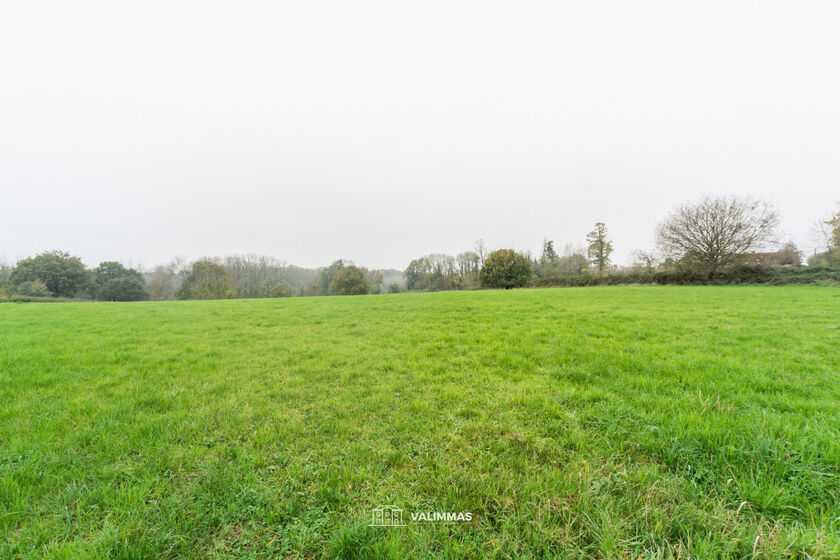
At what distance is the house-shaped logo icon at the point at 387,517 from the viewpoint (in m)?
1.91

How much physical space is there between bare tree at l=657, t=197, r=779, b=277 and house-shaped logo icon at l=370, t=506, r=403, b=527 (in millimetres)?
43120

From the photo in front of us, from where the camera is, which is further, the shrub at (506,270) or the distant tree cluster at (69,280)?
the shrub at (506,270)

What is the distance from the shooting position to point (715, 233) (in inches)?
1192

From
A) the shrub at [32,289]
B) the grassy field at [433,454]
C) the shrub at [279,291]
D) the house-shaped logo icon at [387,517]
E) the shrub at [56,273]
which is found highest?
the shrub at [56,273]

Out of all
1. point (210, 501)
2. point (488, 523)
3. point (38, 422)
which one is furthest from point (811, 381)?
point (38, 422)

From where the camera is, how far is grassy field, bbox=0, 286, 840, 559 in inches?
68.3

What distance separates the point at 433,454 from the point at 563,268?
5804 centimetres

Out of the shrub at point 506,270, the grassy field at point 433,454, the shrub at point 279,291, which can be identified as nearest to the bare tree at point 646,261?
the shrub at point 506,270

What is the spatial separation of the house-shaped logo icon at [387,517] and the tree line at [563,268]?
38906 millimetres

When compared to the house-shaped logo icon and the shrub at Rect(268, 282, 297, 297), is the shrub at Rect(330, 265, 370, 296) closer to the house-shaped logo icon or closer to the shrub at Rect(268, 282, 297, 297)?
the shrub at Rect(268, 282, 297, 297)

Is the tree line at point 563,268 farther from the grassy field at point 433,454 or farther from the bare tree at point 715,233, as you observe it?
the grassy field at point 433,454

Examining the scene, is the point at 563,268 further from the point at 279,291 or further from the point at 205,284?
the point at 205,284

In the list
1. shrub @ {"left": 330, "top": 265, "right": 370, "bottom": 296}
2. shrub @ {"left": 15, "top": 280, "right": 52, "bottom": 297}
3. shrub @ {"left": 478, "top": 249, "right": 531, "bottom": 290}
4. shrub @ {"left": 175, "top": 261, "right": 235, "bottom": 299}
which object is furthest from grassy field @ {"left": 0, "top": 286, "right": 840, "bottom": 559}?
shrub @ {"left": 15, "top": 280, "right": 52, "bottom": 297}

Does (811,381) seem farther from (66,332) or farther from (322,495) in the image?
(66,332)
